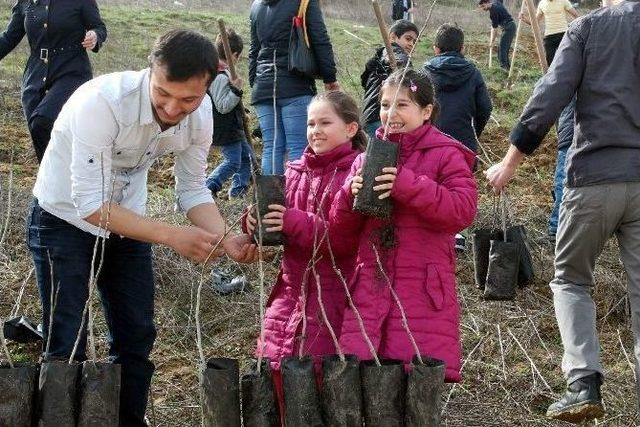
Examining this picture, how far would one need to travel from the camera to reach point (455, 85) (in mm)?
6027

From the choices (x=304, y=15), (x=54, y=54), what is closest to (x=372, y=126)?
(x=304, y=15)

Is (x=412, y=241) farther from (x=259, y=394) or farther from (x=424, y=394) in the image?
(x=259, y=394)

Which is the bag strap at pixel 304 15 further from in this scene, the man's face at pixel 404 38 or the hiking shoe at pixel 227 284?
the hiking shoe at pixel 227 284

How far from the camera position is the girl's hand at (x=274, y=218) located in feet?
10.1

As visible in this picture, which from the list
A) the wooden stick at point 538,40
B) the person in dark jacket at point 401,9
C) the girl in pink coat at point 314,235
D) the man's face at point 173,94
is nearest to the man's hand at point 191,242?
the girl in pink coat at point 314,235

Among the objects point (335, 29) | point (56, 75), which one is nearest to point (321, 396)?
point (56, 75)

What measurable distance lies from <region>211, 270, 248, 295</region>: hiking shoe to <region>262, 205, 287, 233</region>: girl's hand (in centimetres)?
249

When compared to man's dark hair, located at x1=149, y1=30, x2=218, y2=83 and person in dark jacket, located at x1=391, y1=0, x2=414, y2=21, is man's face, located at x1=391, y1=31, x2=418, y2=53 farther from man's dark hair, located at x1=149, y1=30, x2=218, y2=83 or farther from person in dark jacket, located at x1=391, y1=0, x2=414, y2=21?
person in dark jacket, located at x1=391, y1=0, x2=414, y2=21

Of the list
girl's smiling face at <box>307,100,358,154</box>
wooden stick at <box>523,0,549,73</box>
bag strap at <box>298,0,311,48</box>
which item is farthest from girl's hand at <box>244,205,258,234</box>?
bag strap at <box>298,0,311,48</box>

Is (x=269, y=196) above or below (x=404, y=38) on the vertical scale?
below

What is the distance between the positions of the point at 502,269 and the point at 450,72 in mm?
2294

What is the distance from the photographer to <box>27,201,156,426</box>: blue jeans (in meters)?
3.14

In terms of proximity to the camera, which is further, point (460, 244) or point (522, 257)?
point (460, 244)

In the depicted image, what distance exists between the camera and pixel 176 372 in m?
4.57
